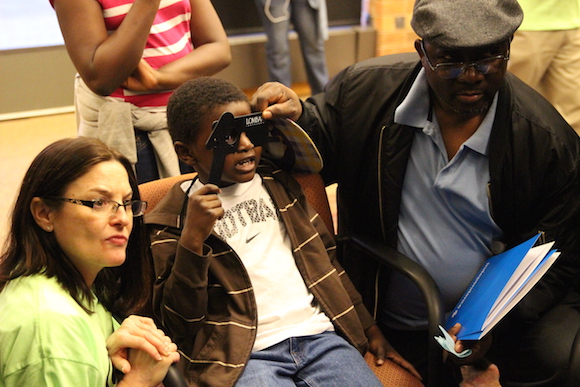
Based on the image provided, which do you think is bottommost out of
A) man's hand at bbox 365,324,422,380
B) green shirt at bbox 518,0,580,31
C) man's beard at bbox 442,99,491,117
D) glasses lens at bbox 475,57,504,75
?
man's hand at bbox 365,324,422,380

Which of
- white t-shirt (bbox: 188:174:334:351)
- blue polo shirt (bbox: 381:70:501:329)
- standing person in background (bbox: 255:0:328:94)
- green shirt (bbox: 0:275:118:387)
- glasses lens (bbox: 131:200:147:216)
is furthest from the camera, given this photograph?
standing person in background (bbox: 255:0:328:94)

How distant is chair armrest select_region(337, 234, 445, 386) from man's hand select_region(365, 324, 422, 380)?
0.07m

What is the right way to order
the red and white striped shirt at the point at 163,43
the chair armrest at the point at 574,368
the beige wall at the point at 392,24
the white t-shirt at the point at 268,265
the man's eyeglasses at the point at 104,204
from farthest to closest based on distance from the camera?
the beige wall at the point at 392,24 < the red and white striped shirt at the point at 163,43 < the white t-shirt at the point at 268,265 < the chair armrest at the point at 574,368 < the man's eyeglasses at the point at 104,204

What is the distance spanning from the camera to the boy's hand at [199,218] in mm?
1320

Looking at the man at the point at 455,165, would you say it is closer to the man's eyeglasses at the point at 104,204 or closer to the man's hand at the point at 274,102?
the man's hand at the point at 274,102

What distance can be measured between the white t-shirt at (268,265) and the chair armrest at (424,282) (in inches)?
9.3

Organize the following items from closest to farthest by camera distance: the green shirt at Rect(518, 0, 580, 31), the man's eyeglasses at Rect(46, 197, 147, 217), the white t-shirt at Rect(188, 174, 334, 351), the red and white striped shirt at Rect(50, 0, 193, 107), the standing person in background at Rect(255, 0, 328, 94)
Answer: the man's eyeglasses at Rect(46, 197, 147, 217) < the white t-shirt at Rect(188, 174, 334, 351) < the red and white striped shirt at Rect(50, 0, 193, 107) < the green shirt at Rect(518, 0, 580, 31) < the standing person in background at Rect(255, 0, 328, 94)

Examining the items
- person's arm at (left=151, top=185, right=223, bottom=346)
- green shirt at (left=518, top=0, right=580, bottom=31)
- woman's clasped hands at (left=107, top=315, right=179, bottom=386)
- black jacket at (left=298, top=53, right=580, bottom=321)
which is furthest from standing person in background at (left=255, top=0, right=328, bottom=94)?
woman's clasped hands at (left=107, top=315, right=179, bottom=386)

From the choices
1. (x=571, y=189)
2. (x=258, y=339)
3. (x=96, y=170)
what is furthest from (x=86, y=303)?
(x=571, y=189)

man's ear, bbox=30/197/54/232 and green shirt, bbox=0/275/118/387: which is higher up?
man's ear, bbox=30/197/54/232

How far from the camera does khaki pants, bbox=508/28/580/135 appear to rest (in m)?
2.77

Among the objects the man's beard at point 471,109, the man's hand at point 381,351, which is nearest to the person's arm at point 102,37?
the man's beard at point 471,109

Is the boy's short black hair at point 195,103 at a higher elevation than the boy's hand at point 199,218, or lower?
higher

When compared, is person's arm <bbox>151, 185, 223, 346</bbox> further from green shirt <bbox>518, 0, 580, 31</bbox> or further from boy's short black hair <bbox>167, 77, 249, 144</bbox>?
green shirt <bbox>518, 0, 580, 31</bbox>
